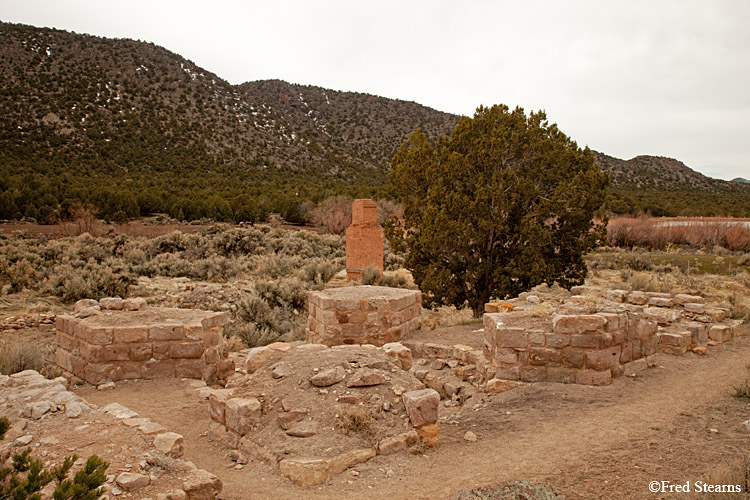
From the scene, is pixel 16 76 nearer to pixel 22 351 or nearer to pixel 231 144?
pixel 231 144

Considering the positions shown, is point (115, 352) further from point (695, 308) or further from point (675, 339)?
point (695, 308)

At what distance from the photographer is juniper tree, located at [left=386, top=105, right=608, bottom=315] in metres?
10.4

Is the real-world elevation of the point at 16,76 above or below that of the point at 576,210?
above

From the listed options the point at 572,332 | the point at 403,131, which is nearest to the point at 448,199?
the point at 572,332

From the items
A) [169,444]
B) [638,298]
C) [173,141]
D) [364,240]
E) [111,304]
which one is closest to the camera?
[169,444]

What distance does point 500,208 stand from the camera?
1056cm

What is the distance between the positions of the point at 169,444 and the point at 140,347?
3.15m

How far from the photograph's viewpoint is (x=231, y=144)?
47.5 metres

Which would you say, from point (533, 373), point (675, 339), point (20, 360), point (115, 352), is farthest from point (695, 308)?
point (20, 360)

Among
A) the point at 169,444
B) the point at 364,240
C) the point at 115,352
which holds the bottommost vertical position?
the point at 115,352

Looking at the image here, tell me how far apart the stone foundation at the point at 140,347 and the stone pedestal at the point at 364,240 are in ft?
24.1

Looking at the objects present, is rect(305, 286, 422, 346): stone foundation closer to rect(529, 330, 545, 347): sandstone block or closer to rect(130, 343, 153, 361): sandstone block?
rect(130, 343, 153, 361): sandstone block

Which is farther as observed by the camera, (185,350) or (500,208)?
(500,208)

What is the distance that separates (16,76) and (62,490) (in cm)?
5391
